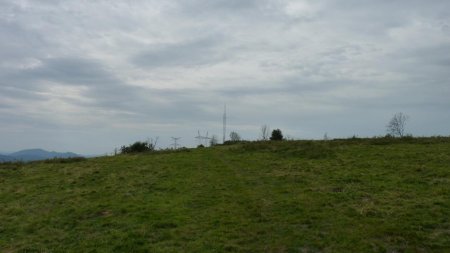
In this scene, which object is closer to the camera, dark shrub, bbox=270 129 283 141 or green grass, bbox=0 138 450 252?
green grass, bbox=0 138 450 252

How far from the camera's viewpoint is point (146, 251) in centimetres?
1161

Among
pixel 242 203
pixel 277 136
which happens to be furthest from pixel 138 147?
pixel 242 203

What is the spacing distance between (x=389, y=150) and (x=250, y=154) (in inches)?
297

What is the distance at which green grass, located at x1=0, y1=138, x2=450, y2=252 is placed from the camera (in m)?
11.8

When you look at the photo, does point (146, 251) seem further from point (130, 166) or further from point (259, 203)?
point (130, 166)

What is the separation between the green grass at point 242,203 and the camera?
11766 millimetres

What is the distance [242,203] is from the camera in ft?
50.7

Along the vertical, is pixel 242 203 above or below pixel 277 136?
below

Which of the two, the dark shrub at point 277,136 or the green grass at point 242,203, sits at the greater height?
the dark shrub at point 277,136

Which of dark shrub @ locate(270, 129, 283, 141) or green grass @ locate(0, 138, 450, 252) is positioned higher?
dark shrub @ locate(270, 129, 283, 141)

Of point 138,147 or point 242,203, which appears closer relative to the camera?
point 242,203

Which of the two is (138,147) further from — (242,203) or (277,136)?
(242,203)

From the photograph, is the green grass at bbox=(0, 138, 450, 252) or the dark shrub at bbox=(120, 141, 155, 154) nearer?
the green grass at bbox=(0, 138, 450, 252)

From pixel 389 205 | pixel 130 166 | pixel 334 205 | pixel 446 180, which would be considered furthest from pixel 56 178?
pixel 446 180
